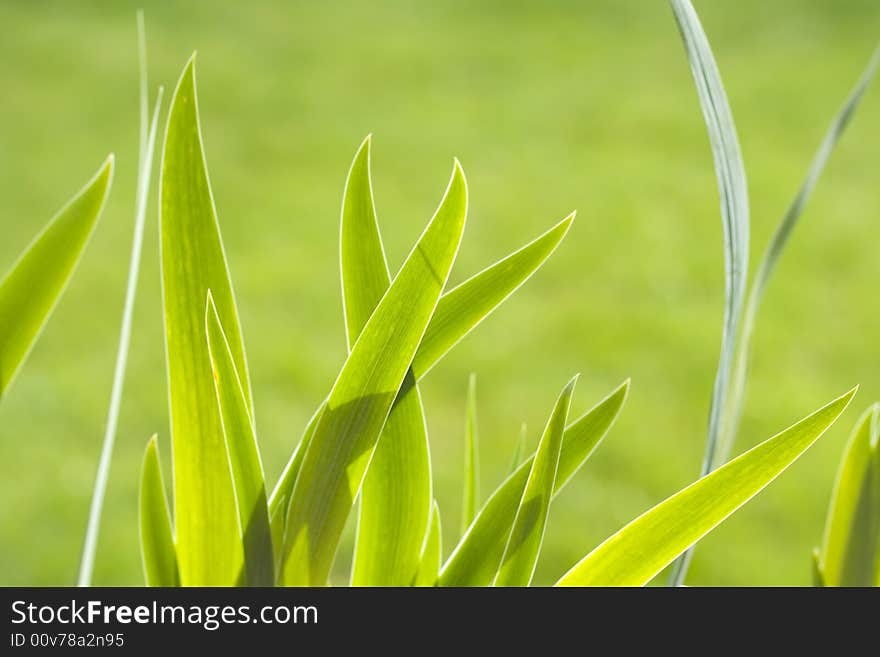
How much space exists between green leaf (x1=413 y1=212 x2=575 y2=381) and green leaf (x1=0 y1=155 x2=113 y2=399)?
11 centimetres

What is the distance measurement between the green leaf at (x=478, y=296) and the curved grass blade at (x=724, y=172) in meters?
0.05

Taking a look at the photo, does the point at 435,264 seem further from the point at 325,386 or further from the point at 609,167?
the point at 609,167

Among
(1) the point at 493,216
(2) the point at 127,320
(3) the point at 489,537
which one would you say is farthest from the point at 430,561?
(1) the point at 493,216

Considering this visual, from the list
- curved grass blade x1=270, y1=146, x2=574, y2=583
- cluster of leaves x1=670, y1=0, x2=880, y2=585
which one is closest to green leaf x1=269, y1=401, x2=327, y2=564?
curved grass blade x1=270, y1=146, x2=574, y2=583

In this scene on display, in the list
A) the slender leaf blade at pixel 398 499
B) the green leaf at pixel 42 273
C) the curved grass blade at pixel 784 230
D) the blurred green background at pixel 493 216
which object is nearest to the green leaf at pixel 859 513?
the curved grass blade at pixel 784 230

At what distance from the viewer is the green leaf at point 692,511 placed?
281mm

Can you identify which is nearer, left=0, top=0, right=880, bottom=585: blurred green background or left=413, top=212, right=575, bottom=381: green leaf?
left=413, top=212, right=575, bottom=381: green leaf

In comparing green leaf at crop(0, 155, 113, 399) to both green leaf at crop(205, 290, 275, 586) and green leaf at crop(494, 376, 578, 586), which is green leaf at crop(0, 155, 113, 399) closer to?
green leaf at crop(205, 290, 275, 586)

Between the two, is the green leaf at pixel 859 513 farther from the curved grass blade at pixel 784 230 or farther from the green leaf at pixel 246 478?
the green leaf at pixel 246 478

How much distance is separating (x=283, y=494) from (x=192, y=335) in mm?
68

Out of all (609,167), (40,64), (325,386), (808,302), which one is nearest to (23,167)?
(40,64)

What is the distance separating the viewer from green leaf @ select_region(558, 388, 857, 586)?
28cm

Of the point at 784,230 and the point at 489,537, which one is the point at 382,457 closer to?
the point at 489,537
